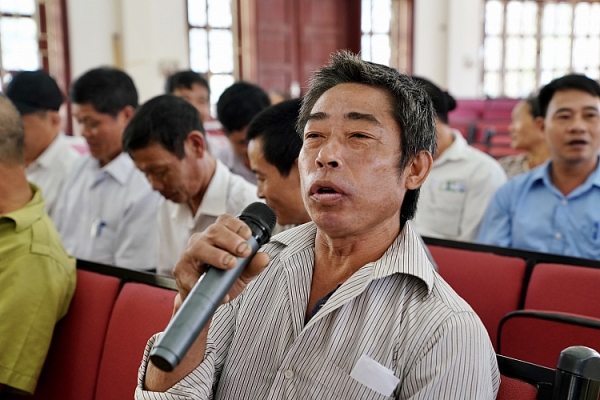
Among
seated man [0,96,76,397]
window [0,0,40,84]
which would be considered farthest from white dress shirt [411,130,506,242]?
window [0,0,40,84]

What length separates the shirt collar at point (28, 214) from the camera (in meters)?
1.69

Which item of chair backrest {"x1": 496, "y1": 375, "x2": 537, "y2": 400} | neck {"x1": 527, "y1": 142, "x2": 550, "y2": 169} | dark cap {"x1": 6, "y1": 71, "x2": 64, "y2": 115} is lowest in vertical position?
chair backrest {"x1": 496, "y1": 375, "x2": 537, "y2": 400}

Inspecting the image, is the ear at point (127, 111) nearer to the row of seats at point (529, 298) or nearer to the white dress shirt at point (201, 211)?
the white dress shirt at point (201, 211)

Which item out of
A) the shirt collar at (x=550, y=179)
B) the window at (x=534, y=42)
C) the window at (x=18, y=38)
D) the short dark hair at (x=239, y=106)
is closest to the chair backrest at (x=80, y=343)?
the short dark hair at (x=239, y=106)

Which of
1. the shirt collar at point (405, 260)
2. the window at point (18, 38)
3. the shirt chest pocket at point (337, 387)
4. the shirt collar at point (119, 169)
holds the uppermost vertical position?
the window at point (18, 38)

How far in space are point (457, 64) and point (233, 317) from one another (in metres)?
11.3

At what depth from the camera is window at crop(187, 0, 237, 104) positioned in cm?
921

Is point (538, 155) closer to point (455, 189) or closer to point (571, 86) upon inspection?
point (455, 189)

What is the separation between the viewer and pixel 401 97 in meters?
1.17

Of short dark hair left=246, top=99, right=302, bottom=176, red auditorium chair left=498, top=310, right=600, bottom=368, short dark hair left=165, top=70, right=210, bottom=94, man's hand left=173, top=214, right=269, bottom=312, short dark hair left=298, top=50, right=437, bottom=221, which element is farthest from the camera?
short dark hair left=165, top=70, right=210, bottom=94

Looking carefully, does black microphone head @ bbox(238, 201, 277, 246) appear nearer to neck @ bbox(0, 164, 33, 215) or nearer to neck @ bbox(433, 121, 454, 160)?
neck @ bbox(0, 164, 33, 215)

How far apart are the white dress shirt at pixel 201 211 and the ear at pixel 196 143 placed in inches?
3.6

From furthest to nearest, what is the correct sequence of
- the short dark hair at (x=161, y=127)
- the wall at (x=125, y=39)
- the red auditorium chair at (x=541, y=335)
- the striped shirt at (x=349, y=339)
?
the wall at (x=125, y=39) < the short dark hair at (x=161, y=127) < the red auditorium chair at (x=541, y=335) < the striped shirt at (x=349, y=339)

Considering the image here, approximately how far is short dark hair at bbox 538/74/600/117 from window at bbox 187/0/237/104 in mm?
6922
